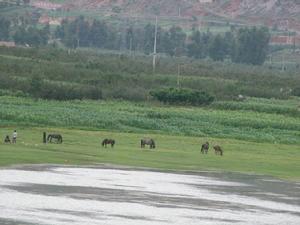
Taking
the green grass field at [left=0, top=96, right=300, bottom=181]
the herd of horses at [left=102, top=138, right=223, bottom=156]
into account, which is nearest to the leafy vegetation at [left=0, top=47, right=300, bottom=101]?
the green grass field at [left=0, top=96, right=300, bottom=181]

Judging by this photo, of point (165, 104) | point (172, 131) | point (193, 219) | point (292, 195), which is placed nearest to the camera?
point (193, 219)

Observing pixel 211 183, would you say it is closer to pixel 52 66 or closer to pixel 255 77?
pixel 52 66

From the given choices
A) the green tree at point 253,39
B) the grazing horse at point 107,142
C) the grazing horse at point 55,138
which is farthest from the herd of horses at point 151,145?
the green tree at point 253,39

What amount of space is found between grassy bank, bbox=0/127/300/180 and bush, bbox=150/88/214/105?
86.6 ft

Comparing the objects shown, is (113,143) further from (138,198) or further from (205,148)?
(138,198)

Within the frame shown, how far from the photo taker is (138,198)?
109ft

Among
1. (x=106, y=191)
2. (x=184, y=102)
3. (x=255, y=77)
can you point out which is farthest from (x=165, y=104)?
(x=106, y=191)

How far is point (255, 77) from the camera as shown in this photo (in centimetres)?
13300

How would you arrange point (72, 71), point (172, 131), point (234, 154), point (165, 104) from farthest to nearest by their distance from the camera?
point (72, 71), point (165, 104), point (172, 131), point (234, 154)

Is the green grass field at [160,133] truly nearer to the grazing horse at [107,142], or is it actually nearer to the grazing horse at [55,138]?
the grazing horse at [107,142]

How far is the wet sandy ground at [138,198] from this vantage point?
28.8 m

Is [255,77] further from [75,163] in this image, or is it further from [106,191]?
[106,191]

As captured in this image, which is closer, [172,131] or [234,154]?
[234,154]

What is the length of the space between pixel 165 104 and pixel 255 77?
1773 inches
